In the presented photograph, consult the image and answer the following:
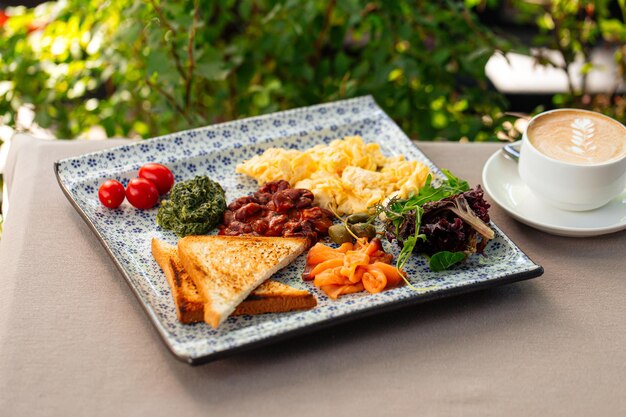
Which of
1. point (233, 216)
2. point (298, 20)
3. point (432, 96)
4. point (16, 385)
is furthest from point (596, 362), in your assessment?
point (298, 20)

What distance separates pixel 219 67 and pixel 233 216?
1117 mm

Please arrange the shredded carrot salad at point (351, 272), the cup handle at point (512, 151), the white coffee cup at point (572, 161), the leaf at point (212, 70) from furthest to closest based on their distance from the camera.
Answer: the leaf at point (212, 70)
the cup handle at point (512, 151)
the white coffee cup at point (572, 161)
the shredded carrot salad at point (351, 272)

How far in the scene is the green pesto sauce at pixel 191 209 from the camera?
8.30ft

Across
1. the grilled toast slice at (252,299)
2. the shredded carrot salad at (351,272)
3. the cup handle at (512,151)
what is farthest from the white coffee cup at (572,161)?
the grilled toast slice at (252,299)

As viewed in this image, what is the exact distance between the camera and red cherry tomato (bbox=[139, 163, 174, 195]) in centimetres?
276

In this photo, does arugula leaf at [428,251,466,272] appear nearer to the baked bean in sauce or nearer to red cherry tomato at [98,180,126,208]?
the baked bean in sauce

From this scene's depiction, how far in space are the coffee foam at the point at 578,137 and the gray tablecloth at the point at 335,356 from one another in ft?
1.32

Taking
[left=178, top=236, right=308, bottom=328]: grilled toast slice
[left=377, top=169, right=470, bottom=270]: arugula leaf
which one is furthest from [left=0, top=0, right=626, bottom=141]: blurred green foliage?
[left=178, top=236, right=308, bottom=328]: grilled toast slice

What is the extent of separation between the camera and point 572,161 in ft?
8.27

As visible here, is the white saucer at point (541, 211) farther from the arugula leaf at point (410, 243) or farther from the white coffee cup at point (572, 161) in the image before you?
the arugula leaf at point (410, 243)

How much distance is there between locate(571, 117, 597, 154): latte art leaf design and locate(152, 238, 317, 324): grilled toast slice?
1214 mm

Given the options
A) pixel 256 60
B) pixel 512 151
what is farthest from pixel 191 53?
pixel 512 151

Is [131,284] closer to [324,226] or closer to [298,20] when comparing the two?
[324,226]

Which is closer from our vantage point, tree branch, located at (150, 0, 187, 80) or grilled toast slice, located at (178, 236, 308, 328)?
grilled toast slice, located at (178, 236, 308, 328)
